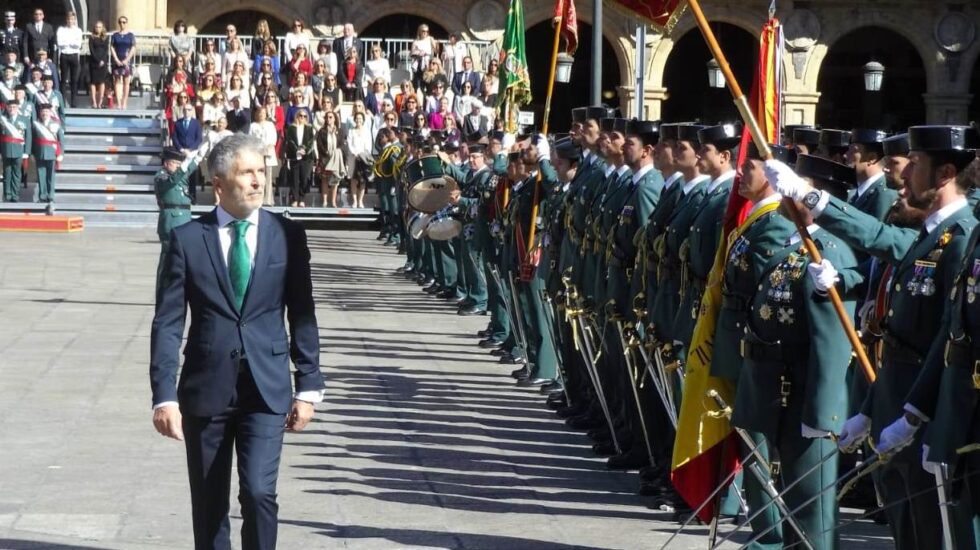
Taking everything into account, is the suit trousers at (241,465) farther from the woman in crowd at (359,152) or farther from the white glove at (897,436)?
the woman in crowd at (359,152)

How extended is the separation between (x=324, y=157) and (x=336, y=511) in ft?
73.1

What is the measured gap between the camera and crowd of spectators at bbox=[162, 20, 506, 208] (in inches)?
1154

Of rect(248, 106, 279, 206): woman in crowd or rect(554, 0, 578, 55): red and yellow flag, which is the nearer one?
rect(554, 0, 578, 55): red and yellow flag

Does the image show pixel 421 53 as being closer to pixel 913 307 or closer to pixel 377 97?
pixel 377 97

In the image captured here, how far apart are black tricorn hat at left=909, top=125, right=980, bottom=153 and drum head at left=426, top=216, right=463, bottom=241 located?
→ 38.8ft

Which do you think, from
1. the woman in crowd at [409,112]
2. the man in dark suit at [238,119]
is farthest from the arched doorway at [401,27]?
the man in dark suit at [238,119]

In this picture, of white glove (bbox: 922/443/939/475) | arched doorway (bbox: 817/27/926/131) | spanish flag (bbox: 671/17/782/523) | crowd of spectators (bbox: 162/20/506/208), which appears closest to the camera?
white glove (bbox: 922/443/939/475)

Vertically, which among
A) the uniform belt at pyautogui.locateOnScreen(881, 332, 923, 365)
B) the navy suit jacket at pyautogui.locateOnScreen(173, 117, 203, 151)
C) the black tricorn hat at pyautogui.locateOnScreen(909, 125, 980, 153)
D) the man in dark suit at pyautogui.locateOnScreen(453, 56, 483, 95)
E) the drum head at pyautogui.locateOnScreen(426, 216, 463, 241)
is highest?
the man in dark suit at pyautogui.locateOnScreen(453, 56, 483, 95)

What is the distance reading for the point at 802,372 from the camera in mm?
6664

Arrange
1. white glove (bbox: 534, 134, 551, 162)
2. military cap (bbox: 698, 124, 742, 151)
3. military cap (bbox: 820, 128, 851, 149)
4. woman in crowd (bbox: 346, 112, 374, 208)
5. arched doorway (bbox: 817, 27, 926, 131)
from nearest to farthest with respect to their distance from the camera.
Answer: military cap (bbox: 698, 124, 742, 151)
military cap (bbox: 820, 128, 851, 149)
white glove (bbox: 534, 134, 551, 162)
woman in crowd (bbox: 346, 112, 374, 208)
arched doorway (bbox: 817, 27, 926, 131)

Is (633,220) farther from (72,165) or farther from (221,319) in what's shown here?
(72,165)

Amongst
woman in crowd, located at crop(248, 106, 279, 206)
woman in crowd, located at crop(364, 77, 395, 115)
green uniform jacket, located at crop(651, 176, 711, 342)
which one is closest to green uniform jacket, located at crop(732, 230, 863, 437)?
green uniform jacket, located at crop(651, 176, 711, 342)

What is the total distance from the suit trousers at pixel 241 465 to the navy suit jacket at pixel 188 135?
22784mm

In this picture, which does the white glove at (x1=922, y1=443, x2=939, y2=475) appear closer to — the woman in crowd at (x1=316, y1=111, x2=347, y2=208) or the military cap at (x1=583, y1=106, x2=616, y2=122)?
the military cap at (x1=583, y1=106, x2=616, y2=122)
